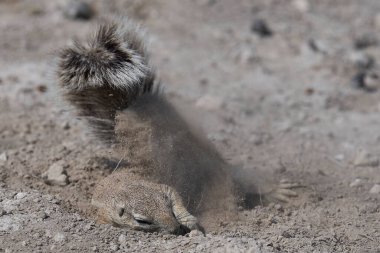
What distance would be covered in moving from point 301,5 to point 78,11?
114 inches

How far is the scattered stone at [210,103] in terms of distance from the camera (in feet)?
19.9

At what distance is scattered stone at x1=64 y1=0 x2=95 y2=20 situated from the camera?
768cm

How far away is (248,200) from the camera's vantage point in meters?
4.36

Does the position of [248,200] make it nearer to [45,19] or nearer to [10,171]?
[10,171]

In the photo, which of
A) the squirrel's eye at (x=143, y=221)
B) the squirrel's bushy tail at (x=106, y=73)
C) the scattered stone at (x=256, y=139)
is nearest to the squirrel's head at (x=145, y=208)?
the squirrel's eye at (x=143, y=221)

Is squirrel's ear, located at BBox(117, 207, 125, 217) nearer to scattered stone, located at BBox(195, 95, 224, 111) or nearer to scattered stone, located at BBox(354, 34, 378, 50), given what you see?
scattered stone, located at BBox(195, 95, 224, 111)

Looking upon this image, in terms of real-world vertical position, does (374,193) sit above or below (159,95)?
below

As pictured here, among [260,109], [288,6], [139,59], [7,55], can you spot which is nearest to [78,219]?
[139,59]

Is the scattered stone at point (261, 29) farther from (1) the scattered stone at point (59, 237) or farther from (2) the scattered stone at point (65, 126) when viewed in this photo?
(1) the scattered stone at point (59, 237)

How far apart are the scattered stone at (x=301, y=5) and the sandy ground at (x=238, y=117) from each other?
0.02m

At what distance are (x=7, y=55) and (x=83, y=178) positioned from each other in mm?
3072

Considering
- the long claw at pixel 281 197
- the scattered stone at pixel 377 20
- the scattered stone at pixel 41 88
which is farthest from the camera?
the scattered stone at pixel 377 20

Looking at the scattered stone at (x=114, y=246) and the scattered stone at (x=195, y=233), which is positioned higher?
the scattered stone at (x=195, y=233)

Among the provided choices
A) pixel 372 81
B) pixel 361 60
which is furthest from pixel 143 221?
pixel 361 60
